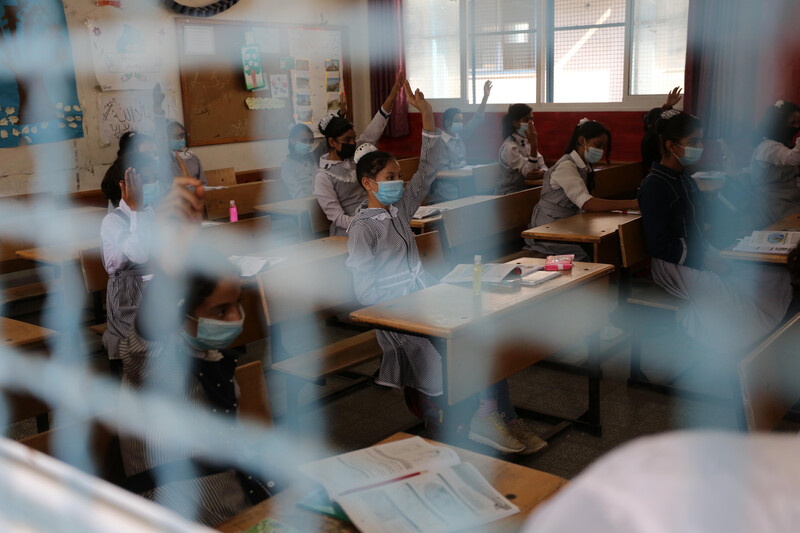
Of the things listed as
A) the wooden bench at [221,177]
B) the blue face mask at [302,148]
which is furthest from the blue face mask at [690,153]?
the wooden bench at [221,177]

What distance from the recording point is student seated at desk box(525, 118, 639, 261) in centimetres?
402

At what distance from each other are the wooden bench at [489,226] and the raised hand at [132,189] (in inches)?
62.6

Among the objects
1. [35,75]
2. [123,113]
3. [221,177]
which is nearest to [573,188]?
[221,177]

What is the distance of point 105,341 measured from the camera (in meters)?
3.04

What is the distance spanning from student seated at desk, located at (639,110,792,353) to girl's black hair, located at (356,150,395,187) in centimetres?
118

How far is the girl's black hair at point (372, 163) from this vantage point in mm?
2957

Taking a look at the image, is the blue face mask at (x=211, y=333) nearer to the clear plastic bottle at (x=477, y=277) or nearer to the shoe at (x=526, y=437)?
the clear plastic bottle at (x=477, y=277)

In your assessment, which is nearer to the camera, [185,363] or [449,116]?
[185,363]

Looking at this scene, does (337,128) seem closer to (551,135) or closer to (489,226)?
(489,226)

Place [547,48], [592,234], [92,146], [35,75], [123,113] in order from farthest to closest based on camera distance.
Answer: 1. [547,48]
2. [123,113]
3. [92,146]
4. [35,75]
5. [592,234]

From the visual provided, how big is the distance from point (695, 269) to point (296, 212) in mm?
2221

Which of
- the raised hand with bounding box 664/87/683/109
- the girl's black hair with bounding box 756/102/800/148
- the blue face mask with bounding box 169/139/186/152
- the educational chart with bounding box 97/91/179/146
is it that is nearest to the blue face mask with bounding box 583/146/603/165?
the girl's black hair with bounding box 756/102/800/148

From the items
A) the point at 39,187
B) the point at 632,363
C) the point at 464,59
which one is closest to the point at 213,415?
the point at 632,363

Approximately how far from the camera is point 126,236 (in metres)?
2.81
